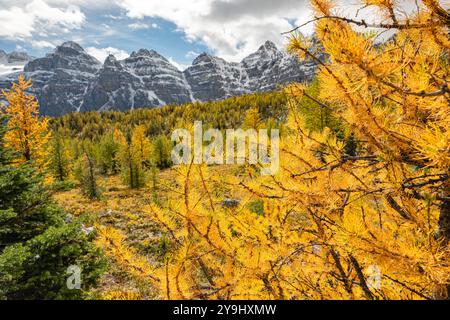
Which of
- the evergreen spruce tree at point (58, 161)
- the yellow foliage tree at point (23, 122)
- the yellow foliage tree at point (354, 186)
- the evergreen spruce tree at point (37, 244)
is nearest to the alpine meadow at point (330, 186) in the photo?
the yellow foliage tree at point (354, 186)

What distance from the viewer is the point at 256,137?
213cm

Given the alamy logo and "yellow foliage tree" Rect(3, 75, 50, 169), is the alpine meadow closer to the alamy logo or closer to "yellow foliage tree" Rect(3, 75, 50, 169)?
the alamy logo

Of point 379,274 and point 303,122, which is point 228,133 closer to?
point 303,122

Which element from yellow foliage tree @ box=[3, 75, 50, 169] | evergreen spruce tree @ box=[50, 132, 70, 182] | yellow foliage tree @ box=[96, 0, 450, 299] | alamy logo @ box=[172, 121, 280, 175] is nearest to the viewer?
yellow foliage tree @ box=[96, 0, 450, 299]

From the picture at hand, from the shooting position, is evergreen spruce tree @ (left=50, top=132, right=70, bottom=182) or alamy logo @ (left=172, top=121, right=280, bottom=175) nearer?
alamy logo @ (left=172, top=121, right=280, bottom=175)

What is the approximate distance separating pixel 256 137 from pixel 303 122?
0.40 m

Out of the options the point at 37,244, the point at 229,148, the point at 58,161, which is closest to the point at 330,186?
the point at 229,148

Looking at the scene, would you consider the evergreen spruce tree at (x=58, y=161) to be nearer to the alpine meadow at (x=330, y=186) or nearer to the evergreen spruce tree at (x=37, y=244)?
the evergreen spruce tree at (x=37, y=244)

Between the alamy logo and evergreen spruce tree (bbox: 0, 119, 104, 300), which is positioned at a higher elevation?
the alamy logo

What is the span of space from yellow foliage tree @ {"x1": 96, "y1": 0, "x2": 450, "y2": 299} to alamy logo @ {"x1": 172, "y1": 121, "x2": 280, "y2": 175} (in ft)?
0.25

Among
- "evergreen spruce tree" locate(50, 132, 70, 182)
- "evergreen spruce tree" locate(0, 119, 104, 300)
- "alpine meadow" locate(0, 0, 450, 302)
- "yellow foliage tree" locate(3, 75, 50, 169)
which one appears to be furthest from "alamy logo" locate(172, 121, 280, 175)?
"evergreen spruce tree" locate(50, 132, 70, 182)

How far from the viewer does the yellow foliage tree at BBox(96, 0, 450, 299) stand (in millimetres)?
1302

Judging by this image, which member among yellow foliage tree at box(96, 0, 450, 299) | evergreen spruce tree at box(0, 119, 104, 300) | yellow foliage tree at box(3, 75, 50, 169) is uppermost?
yellow foliage tree at box(3, 75, 50, 169)
